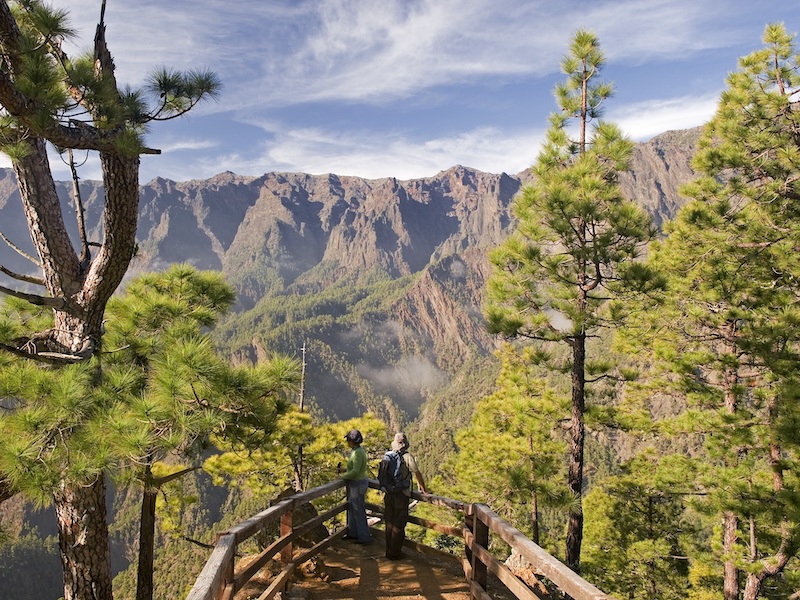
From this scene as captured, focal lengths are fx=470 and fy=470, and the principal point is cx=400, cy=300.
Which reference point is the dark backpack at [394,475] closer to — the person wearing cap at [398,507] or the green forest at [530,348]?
the person wearing cap at [398,507]

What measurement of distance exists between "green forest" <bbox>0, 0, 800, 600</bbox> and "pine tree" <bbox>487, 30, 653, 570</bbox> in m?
0.04

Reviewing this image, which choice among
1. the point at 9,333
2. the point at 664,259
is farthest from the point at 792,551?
the point at 9,333

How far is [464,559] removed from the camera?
5.97m

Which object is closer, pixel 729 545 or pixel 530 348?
pixel 729 545

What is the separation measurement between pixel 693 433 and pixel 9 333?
37.5ft

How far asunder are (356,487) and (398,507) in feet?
2.29

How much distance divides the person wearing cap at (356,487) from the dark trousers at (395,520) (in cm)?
41

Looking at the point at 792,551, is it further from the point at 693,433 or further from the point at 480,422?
the point at 480,422

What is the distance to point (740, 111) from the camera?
901 cm

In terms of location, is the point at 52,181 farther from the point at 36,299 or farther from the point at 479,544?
the point at 479,544

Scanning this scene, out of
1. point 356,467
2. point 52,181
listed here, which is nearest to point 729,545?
point 356,467

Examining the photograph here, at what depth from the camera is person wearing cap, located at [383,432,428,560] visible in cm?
631

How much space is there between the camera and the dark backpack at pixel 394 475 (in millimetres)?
6214

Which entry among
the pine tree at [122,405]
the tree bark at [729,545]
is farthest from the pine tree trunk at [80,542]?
the tree bark at [729,545]
